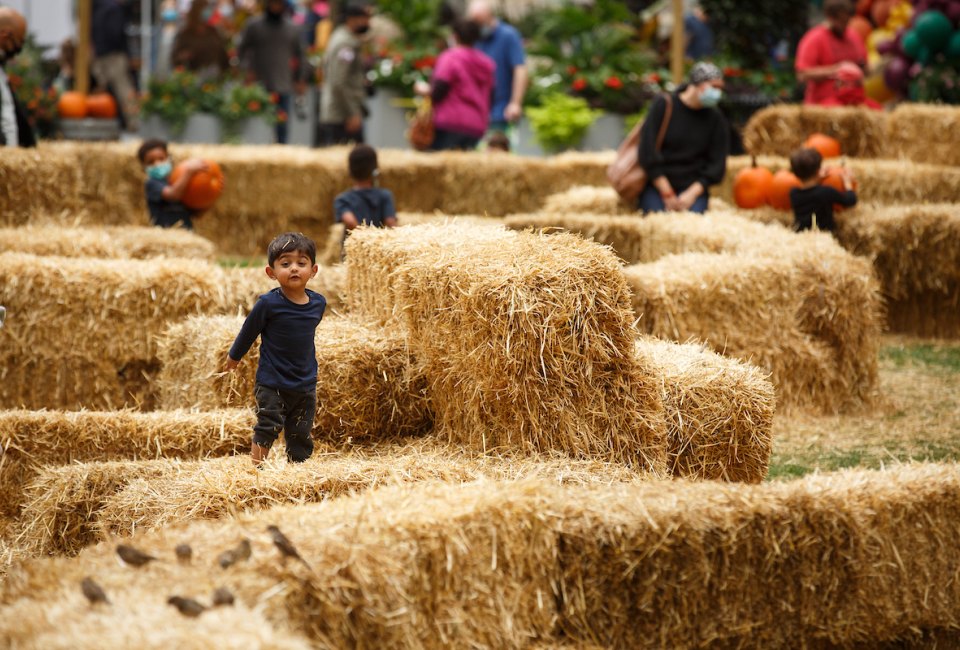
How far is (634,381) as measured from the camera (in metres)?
5.61

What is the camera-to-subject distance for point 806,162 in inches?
415

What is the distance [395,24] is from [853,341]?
15.4 m

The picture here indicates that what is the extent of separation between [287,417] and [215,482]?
534mm

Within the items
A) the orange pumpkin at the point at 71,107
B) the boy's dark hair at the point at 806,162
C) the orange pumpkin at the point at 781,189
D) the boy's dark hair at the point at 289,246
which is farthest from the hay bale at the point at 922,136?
the orange pumpkin at the point at 71,107

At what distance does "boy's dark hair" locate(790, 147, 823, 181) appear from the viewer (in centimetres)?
1053

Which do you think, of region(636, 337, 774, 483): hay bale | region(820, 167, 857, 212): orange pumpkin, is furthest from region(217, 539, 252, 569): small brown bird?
region(820, 167, 857, 212): orange pumpkin

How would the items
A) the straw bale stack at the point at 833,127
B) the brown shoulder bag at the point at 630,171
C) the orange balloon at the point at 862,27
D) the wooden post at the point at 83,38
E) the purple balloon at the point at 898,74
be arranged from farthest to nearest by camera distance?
the orange balloon at the point at 862,27
the purple balloon at the point at 898,74
the wooden post at the point at 83,38
the straw bale stack at the point at 833,127
the brown shoulder bag at the point at 630,171

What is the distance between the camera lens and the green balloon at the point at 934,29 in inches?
644

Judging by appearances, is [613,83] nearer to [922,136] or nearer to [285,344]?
[922,136]

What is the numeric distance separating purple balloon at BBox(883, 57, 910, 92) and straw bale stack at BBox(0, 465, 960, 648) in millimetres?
13132

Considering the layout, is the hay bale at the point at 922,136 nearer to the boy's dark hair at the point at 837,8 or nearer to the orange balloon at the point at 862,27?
the boy's dark hair at the point at 837,8

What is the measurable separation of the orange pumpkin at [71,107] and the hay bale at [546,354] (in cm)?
1363

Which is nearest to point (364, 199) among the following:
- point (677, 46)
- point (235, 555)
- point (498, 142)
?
point (235, 555)

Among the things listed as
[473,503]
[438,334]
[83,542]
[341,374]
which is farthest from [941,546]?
[83,542]
